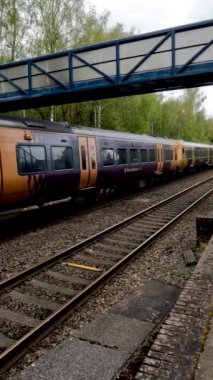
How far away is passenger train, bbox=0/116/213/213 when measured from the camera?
938cm

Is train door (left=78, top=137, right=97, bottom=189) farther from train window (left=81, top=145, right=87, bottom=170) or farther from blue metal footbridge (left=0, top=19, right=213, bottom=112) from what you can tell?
blue metal footbridge (left=0, top=19, right=213, bottom=112)

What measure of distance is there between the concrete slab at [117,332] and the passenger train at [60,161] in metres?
5.18

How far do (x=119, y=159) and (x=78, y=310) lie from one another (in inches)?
449

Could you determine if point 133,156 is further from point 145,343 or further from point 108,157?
point 145,343

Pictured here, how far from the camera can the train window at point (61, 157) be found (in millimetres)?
11248

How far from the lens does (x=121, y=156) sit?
16.4 m

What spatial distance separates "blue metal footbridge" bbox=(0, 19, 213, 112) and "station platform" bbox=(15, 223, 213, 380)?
8992mm

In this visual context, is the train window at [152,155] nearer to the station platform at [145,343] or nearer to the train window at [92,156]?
the train window at [92,156]

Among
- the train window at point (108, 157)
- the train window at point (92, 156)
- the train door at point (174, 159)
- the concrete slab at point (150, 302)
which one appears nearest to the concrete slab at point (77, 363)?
the concrete slab at point (150, 302)

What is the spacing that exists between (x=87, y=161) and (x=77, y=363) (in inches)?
388

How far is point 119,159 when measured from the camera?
635 inches

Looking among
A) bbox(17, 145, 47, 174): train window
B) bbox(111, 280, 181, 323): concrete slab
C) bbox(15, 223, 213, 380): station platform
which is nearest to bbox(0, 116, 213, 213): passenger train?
bbox(17, 145, 47, 174): train window

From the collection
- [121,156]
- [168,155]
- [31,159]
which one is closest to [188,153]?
[168,155]

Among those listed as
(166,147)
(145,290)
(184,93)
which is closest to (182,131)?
(184,93)
